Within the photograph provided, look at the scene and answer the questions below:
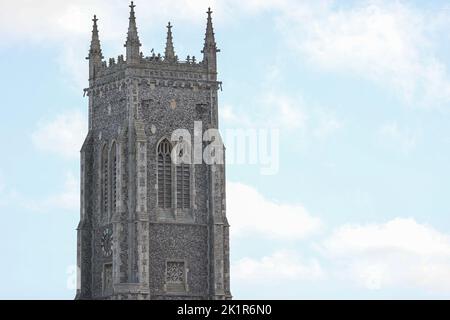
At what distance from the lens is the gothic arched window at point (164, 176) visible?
105m

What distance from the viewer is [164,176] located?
105 metres

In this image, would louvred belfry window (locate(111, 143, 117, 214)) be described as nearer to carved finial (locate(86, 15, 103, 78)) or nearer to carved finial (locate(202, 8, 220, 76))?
carved finial (locate(86, 15, 103, 78))

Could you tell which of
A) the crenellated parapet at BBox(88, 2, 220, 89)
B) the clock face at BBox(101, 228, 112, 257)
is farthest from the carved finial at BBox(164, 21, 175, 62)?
the clock face at BBox(101, 228, 112, 257)

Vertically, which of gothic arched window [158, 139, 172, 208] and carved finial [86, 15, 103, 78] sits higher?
carved finial [86, 15, 103, 78]

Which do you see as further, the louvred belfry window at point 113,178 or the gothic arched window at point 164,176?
the louvred belfry window at point 113,178

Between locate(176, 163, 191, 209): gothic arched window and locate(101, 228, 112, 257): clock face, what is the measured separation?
473 centimetres

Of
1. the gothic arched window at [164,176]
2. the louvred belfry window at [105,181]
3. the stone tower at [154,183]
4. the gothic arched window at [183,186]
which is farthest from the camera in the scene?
the louvred belfry window at [105,181]

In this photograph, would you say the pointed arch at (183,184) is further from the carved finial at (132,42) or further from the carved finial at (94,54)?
the carved finial at (94,54)

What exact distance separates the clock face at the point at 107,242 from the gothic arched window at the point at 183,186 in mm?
4731

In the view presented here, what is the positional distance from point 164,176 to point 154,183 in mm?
969

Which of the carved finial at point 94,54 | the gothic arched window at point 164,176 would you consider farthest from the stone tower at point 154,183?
the carved finial at point 94,54

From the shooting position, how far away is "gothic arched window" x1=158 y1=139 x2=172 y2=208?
10519 cm
